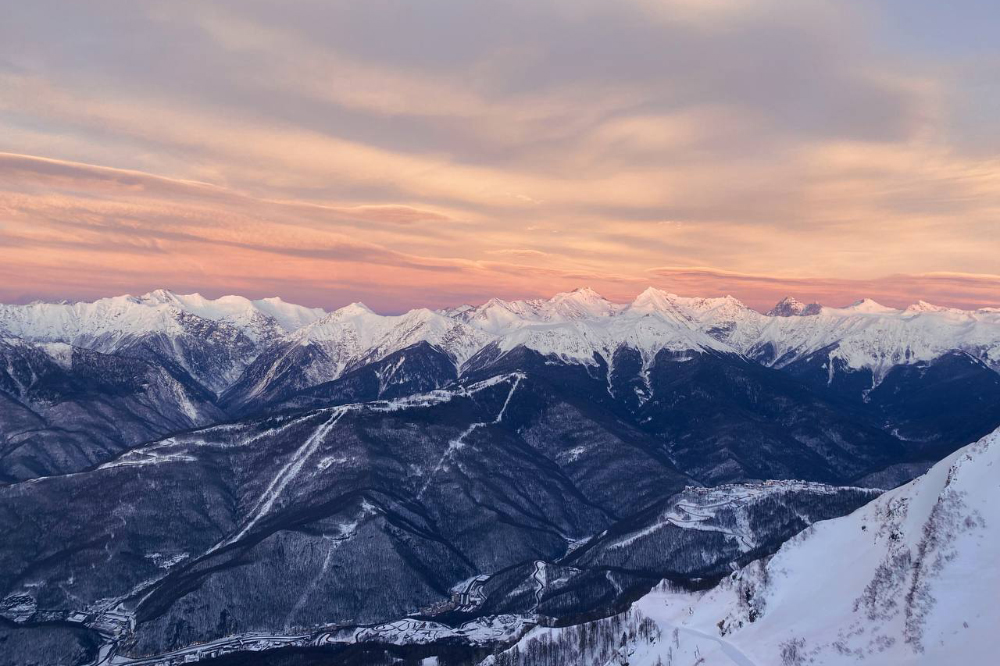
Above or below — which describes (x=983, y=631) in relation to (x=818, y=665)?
above

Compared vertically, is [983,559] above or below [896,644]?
above

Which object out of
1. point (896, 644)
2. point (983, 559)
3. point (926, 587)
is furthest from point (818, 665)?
point (983, 559)

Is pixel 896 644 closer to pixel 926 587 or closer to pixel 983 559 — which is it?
pixel 926 587

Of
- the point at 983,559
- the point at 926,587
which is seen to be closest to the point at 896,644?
the point at 926,587

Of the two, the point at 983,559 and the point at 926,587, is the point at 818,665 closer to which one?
the point at 926,587

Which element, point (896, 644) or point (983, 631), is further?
point (896, 644)

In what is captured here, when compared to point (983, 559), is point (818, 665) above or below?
below

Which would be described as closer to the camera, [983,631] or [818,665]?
[983,631]

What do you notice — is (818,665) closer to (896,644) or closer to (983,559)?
(896,644)
